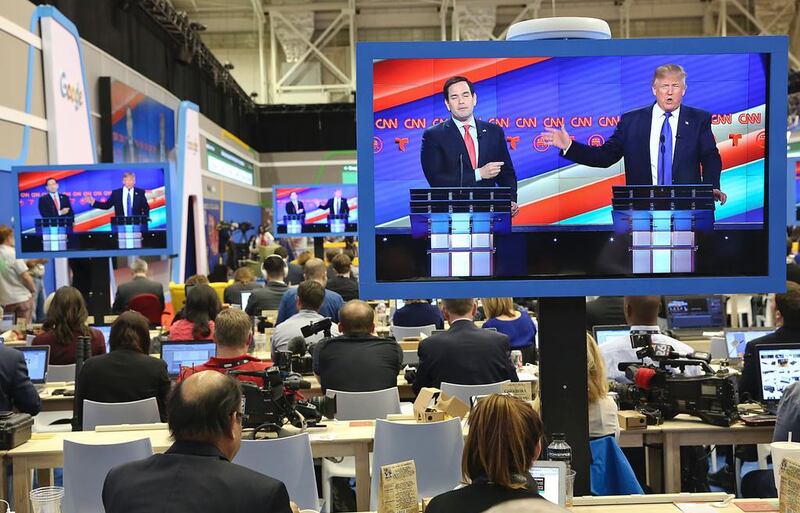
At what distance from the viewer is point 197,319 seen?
21.6ft

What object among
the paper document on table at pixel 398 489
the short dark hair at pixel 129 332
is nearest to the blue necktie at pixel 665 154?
the paper document on table at pixel 398 489

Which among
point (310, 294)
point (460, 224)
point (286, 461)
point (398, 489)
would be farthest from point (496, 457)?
point (310, 294)

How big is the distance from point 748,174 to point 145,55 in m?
13.6

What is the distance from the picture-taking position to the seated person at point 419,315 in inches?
315

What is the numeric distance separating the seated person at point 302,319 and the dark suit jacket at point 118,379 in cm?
140

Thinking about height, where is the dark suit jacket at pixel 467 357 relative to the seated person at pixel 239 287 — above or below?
below

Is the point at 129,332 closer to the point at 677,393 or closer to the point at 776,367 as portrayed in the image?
the point at 677,393

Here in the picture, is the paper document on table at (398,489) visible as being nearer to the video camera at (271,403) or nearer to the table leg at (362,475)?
the video camera at (271,403)

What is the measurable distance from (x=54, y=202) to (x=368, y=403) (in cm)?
538

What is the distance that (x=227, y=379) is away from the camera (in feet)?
7.88

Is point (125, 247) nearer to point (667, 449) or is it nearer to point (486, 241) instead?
point (667, 449)

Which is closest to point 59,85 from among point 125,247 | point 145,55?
point 125,247

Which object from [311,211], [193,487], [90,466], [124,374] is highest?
[311,211]

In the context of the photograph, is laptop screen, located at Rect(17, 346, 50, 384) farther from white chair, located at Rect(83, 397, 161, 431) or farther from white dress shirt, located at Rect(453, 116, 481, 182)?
white dress shirt, located at Rect(453, 116, 481, 182)
